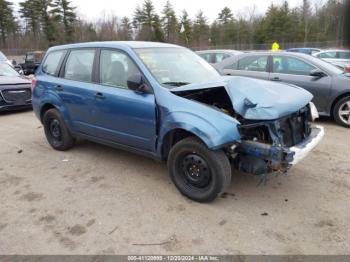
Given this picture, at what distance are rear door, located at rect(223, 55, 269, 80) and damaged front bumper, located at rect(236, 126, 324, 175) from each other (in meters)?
4.27

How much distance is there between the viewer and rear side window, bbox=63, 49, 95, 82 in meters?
4.78

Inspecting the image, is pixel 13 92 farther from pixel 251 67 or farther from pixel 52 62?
pixel 251 67

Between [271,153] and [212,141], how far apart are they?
2.03 ft

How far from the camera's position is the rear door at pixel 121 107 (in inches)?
157

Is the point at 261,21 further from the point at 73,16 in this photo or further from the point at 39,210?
the point at 39,210

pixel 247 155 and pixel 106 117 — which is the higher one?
pixel 106 117

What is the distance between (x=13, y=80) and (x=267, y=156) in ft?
27.9

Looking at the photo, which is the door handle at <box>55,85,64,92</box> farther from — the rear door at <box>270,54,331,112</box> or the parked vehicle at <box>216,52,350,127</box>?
the rear door at <box>270,54,331,112</box>

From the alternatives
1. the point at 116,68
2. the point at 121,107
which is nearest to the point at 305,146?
the point at 121,107

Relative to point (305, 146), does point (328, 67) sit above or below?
above

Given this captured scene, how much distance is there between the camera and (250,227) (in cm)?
322

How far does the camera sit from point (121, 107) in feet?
13.8

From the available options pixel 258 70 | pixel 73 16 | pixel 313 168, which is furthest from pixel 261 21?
pixel 313 168

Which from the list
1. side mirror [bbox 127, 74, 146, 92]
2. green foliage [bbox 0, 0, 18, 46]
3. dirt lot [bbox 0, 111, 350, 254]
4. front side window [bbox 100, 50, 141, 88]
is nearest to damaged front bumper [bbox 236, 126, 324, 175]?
dirt lot [bbox 0, 111, 350, 254]
